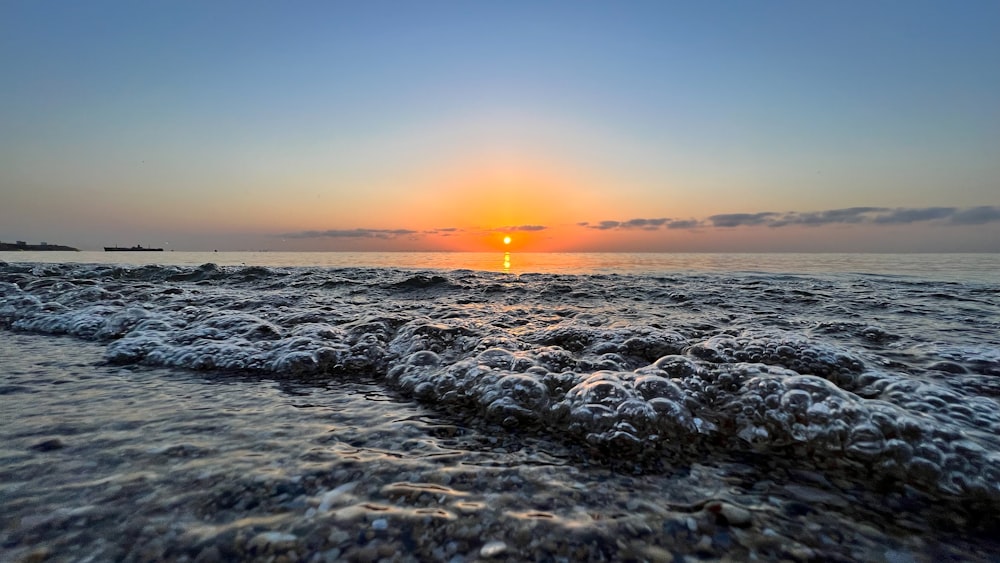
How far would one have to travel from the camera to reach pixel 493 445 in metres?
2.84

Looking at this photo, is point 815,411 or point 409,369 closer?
point 815,411

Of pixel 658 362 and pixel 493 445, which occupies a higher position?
pixel 658 362

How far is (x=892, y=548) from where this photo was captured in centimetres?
180

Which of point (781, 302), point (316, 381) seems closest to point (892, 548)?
point (316, 381)

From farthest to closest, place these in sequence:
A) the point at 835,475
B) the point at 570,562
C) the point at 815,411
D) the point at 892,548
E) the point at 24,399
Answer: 1. the point at 24,399
2. the point at 815,411
3. the point at 835,475
4. the point at 892,548
5. the point at 570,562

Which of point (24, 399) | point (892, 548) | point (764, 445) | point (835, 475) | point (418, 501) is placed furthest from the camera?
point (24, 399)

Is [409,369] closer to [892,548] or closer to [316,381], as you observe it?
[316,381]

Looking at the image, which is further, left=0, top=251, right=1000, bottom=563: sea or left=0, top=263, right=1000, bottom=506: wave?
left=0, top=263, right=1000, bottom=506: wave

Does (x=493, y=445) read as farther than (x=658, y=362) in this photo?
No

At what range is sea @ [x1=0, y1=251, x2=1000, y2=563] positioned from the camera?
70.5 inches

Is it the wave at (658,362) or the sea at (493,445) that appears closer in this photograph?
the sea at (493,445)

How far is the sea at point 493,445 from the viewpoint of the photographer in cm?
179

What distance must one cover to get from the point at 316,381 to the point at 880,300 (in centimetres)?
1241

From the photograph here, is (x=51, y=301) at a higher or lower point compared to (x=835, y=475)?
higher
